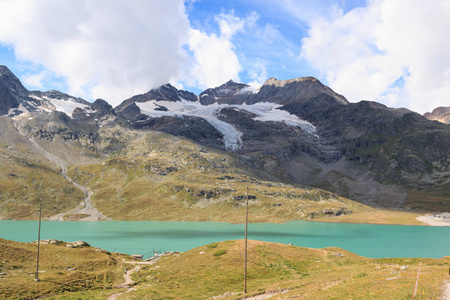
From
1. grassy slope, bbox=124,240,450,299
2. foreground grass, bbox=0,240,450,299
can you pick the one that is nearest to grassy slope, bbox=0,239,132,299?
foreground grass, bbox=0,240,450,299

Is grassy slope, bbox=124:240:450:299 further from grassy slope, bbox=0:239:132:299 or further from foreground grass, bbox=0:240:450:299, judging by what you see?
grassy slope, bbox=0:239:132:299

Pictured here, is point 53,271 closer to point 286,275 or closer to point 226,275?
point 226,275

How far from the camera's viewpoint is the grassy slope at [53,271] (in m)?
43.8

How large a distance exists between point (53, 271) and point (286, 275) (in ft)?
133

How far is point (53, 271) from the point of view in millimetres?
55250

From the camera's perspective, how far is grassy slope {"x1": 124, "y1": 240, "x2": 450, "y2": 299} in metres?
29.3

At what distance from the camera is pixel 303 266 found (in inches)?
2290

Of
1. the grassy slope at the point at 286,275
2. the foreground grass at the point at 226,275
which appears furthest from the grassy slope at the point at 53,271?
the grassy slope at the point at 286,275

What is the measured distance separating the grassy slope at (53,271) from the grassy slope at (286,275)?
7.21m

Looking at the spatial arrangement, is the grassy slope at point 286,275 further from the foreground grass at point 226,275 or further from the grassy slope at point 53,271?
the grassy slope at point 53,271

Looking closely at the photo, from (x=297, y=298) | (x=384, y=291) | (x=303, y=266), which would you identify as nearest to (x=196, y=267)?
(x=303, y=266)

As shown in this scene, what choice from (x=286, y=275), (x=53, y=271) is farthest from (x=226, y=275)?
(x=53, y=271)

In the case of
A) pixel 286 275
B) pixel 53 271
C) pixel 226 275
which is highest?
pixel 286 275

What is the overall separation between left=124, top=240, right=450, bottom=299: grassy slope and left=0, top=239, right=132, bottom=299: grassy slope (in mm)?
7210
